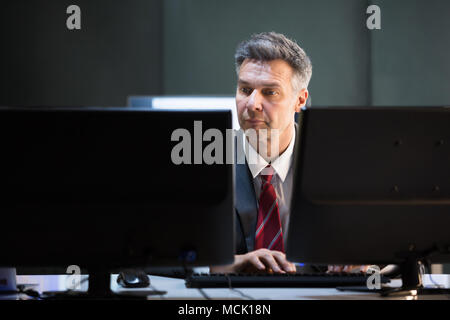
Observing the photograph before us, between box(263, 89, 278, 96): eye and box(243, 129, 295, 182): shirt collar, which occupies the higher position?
box(263, 89, 278, 96): eye

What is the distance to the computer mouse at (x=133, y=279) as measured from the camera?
1.39 meters

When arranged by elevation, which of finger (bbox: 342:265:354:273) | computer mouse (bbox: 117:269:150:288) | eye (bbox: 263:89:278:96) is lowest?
finger (bbox: 342:265:354:273)

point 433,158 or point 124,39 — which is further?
point 124,39

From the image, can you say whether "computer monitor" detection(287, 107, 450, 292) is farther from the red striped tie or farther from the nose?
the nose

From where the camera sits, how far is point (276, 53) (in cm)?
208

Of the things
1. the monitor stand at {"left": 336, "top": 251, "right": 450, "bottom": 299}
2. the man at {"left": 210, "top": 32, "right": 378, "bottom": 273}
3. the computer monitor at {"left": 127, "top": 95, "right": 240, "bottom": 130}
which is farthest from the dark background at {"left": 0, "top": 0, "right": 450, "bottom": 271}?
the monitor stand at {"left": 336, "top": 251, "right": 450, "bottom": 299}

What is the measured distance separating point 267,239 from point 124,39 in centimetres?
259

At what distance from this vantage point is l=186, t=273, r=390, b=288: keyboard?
1343mm

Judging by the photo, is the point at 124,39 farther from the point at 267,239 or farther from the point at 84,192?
the point at 84,192

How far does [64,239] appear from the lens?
1.12m

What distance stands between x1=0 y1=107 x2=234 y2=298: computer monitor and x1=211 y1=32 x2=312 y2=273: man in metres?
0.71

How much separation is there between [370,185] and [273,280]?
376 millimetres

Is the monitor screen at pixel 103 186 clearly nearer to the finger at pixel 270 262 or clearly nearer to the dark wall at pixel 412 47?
the finger at pixel 270 262
